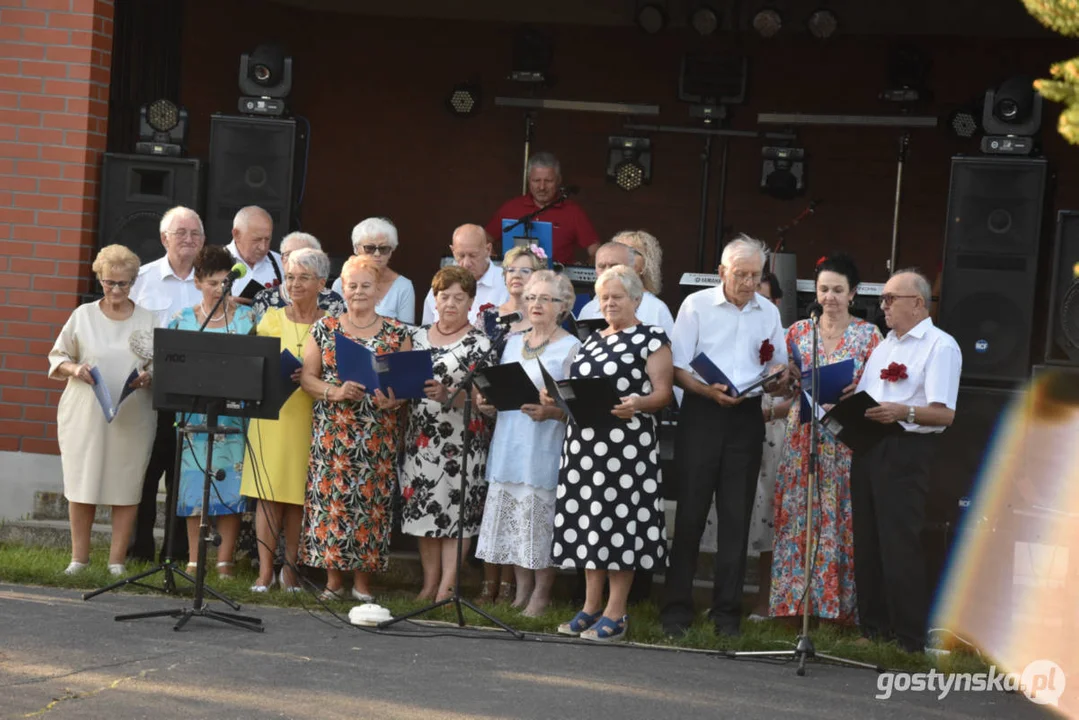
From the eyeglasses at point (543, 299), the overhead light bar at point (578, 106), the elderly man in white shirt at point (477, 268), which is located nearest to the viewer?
the eyeglasses at point (543, 299)

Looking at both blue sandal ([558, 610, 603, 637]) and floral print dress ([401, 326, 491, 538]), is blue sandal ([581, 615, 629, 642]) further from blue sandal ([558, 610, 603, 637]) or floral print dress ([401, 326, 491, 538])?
floral print dress ([401, 326, 491, 538])

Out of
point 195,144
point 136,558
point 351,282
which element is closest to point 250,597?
point 136,558

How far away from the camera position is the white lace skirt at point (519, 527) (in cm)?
674

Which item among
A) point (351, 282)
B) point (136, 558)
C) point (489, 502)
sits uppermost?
point (351, 282)

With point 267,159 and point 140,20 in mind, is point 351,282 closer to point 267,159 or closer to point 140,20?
point 267,159

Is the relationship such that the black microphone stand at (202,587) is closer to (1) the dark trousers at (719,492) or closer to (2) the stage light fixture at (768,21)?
(1) the dark trousers at (719,492)

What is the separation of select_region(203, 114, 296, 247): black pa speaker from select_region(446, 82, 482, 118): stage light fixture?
359 cm

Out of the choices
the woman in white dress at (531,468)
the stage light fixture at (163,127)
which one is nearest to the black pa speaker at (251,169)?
the stage light fixture at (163,127)

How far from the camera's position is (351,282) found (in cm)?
677

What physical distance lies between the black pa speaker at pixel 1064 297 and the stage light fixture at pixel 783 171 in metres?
4.01

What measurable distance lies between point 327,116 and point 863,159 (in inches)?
173

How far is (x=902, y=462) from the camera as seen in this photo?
6.50 meters

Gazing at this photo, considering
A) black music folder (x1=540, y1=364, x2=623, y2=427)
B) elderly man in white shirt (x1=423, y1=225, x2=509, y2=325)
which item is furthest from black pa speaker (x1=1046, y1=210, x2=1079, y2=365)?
elderly man in white shirt (x1=423, y1=225, x2=509, y2=325)

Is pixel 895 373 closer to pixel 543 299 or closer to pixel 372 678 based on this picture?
pixel 543 299
